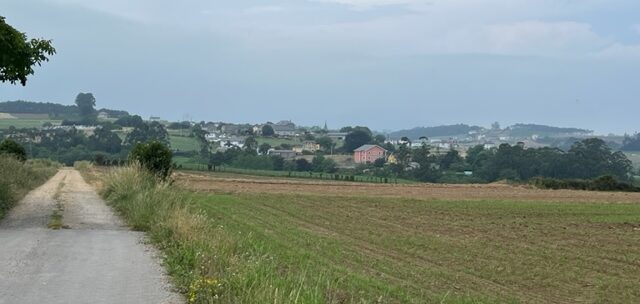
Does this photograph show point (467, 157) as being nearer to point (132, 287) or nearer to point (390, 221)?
point (390, 221)

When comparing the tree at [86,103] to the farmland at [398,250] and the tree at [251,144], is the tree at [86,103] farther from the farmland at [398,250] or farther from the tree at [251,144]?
the farmland at [398,250]

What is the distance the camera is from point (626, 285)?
1547cm

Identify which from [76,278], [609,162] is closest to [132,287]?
[76,278]

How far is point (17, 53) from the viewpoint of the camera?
1809 cm

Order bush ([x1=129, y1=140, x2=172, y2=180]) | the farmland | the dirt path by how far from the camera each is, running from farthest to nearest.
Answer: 1. bush ([x1=129, y1=140, x2=172, y2=180])
2. the farmland
3. the dirt path

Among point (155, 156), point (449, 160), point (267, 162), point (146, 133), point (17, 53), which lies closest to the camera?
point (17, 53)

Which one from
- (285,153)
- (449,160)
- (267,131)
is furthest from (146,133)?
(267,131)

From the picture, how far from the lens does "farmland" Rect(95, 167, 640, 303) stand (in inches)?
407

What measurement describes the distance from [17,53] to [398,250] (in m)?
11.2

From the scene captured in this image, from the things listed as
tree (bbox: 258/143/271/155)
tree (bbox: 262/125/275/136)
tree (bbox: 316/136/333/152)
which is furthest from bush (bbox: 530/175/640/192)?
tree (bbox: 262/125/275/136)

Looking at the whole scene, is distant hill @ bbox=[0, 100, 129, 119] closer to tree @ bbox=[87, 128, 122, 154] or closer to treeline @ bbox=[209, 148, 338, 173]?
tree @ bbox=[87, 128, 122, 154]

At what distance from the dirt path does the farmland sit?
0.57 meters

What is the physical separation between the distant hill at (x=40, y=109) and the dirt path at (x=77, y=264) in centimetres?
16482

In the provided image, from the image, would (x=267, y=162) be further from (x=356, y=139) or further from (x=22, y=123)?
(x=22, y=123)
